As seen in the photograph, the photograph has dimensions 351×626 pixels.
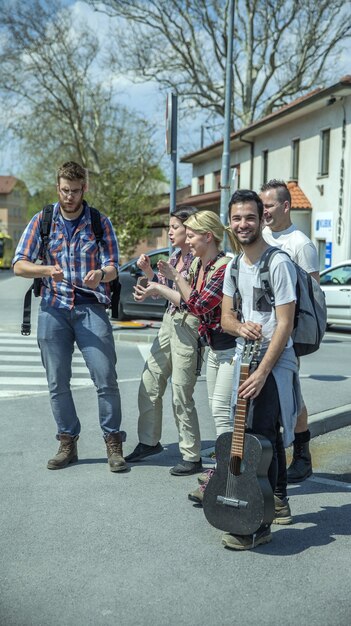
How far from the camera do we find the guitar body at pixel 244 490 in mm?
3975

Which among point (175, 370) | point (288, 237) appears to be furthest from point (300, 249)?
point (175, 370)

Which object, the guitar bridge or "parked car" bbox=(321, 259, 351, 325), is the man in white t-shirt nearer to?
the guitar bridge

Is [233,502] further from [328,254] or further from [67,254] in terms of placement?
[328,254]

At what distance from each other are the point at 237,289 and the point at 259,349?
375 millimetres

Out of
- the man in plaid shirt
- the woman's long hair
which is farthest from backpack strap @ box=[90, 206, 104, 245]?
the woman's long hair

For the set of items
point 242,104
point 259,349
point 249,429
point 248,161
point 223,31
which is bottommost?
point 249,429

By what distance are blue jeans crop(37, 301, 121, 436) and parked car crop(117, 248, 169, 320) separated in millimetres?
10655

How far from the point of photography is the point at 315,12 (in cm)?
3312

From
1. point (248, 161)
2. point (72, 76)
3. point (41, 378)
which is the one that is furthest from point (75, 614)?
point (72, 76)

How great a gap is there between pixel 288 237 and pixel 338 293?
37.8 feet

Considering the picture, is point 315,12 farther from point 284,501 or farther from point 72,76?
point 284,501

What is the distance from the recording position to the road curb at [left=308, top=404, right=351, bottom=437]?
22.1ft

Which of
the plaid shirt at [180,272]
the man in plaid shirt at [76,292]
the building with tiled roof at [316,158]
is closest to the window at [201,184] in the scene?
the building with tiled roof at [316,158]

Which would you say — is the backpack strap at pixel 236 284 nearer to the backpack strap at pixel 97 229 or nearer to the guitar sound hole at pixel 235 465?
the guitar sound hole at pixel 235 465
